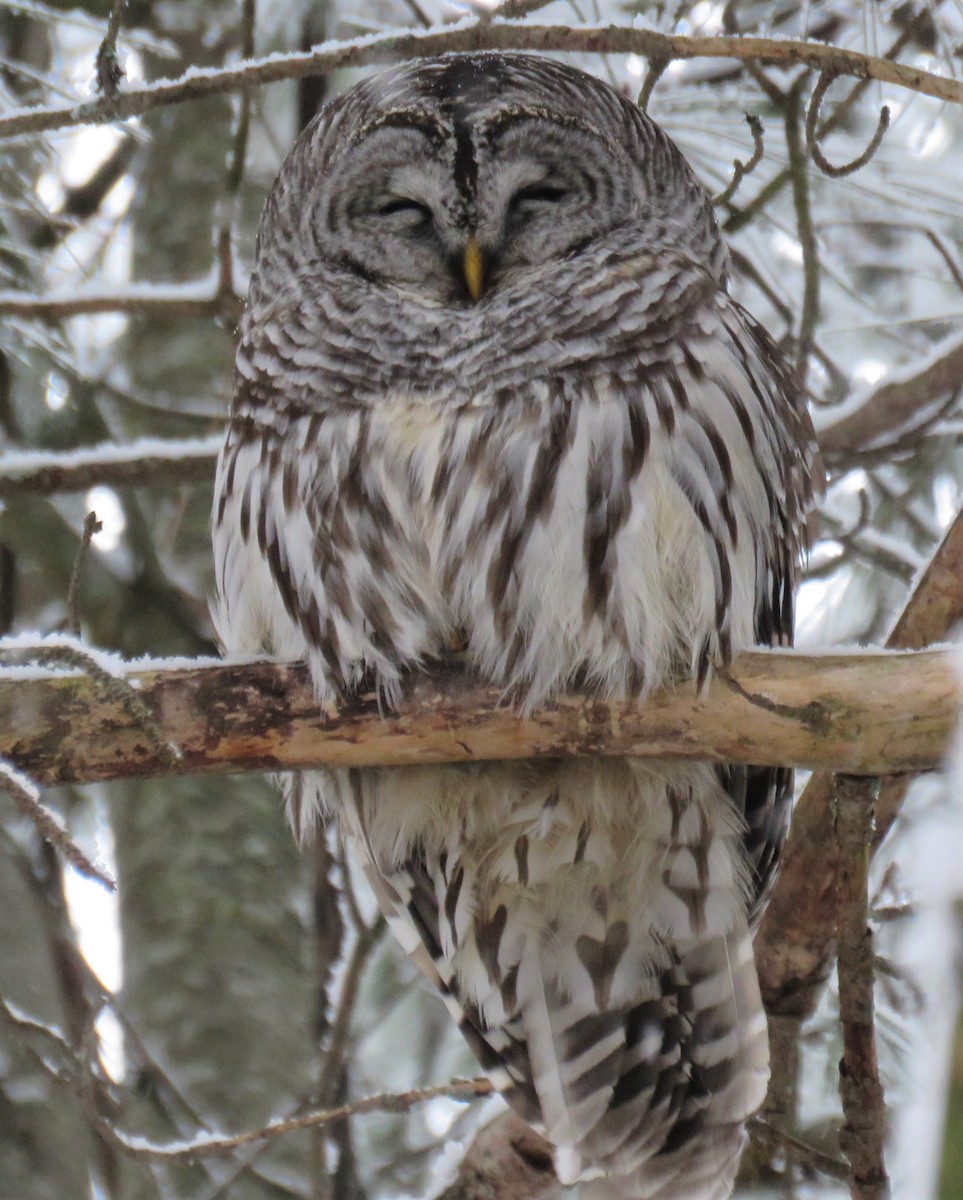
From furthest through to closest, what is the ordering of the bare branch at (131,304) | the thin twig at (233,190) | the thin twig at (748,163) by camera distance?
1. the bare branch at (131,304)
2. the thin twig at (233,190)
3. the thin twig at (748,163)

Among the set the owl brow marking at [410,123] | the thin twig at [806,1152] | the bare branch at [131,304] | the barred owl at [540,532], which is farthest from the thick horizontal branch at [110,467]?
the thin twig at [806,1152]

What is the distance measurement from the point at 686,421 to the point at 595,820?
2.34ft

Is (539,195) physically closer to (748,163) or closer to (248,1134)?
(748,163)

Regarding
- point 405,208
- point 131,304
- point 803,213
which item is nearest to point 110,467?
point 131,304

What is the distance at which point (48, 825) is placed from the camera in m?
1.79

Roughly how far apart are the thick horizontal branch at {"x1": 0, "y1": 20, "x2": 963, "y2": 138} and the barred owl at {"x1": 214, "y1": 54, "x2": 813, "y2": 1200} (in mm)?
154

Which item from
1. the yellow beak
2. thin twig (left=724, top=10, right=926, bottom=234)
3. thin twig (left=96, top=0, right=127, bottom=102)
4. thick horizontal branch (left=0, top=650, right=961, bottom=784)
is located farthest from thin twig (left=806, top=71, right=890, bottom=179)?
thin twig (left=96, top=0, right=127, bottom=102)

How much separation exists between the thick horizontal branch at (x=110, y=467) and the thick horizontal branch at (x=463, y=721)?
3.57 feet

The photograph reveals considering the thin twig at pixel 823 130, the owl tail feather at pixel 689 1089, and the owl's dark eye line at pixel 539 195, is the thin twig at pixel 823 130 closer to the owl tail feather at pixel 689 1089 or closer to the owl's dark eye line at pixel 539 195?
the owl's dark eye line at pixel 539 195

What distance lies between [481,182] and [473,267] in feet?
0.55

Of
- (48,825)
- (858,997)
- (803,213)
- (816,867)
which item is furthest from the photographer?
(803,213)

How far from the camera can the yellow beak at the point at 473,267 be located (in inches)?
109

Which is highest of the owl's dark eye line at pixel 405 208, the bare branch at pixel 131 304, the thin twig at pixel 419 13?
the thin twig at pixel 419 13

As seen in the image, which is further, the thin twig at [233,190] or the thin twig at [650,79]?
the thin twig at [233,190]
